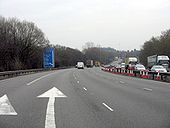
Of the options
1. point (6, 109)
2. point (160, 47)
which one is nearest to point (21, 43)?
point (160, 47)

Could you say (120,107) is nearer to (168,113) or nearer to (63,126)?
(168,113)

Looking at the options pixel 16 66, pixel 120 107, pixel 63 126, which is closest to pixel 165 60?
pixel 16 66

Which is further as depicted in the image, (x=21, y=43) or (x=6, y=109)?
(x=21, y=43)

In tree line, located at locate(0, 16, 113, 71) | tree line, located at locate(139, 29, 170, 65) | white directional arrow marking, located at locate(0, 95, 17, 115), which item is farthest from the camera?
tree line, located at locate(139, 29, 170, 65)

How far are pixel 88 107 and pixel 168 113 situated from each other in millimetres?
3211

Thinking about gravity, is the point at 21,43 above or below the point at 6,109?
above

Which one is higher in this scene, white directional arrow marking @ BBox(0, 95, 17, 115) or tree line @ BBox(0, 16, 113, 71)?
tree line @ BBox(0, 16, 113, 71)

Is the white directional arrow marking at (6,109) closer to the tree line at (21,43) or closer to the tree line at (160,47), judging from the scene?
the tree line at (21,43)

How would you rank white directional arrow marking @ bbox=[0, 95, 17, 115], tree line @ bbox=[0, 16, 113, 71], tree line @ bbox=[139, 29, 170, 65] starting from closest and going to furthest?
white directional arrow marking @ bbox=[0, 95, 17, 115], tree line @ bbox=[0, 16, 113, 71], tree line @ bbox=[139, 29, 170, 65]

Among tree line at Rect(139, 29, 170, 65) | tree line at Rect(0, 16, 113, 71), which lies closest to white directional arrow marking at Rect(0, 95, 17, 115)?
tree line at Rect(0, 16, 113, 71)

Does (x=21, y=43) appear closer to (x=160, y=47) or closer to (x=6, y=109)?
(x=160, y=47)

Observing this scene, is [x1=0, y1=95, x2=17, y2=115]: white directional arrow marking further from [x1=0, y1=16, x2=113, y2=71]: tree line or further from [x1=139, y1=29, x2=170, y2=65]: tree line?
[x1=139, y1=29, x2=170, y2=65]: tree line

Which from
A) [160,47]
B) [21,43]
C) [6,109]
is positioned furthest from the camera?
[160,47]

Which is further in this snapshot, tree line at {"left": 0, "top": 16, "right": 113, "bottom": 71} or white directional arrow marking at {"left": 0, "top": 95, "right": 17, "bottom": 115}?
tree line at {"left": 0, "top": 16, "right": 113, "bottom": 71}
